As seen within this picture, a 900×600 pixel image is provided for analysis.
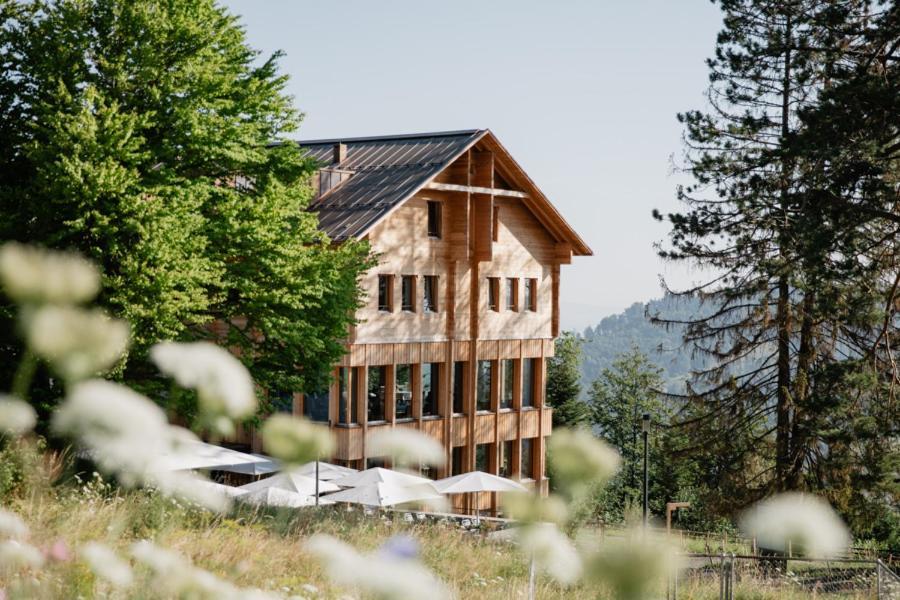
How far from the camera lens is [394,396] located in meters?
35.1

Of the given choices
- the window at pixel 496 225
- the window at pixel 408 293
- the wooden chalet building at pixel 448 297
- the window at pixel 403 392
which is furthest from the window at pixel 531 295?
the window at pixel 403 392

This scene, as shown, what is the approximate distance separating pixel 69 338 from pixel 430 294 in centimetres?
3530

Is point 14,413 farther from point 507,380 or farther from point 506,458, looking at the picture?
point 506,458

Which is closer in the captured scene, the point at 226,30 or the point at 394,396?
the point at 226,30

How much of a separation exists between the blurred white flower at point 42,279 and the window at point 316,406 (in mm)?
31720

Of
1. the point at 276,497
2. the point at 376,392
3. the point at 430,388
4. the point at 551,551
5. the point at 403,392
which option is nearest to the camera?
the point at 551,551

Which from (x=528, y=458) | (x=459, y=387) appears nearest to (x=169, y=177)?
(x=459, y=387)

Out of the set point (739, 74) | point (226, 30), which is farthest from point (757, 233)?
point (226, 30)

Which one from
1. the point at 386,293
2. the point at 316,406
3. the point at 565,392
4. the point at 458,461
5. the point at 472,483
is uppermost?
the point at 386,293

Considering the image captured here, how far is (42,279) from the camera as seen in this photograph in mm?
1820

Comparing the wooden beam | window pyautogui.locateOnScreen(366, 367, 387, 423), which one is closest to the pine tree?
the wooden beam

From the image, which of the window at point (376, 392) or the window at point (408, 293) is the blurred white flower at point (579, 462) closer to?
the window at point (376, 392)

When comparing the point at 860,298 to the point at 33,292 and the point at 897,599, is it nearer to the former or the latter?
the point at 897,599

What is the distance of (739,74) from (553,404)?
89.0ft
